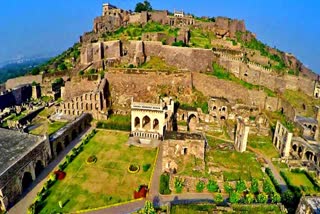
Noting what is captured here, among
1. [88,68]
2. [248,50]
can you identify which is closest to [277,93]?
[248,50]

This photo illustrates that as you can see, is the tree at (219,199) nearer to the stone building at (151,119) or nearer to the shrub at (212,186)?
the shrub at (212,186)

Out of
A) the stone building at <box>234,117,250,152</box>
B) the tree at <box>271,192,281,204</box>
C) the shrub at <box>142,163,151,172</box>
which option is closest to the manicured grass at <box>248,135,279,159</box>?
the stone building at <box>234,117,250,152</box>

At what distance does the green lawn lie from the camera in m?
30.2

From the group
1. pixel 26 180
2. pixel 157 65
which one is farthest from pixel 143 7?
pixel 26 180

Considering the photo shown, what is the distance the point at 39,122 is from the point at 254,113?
35.7 metres

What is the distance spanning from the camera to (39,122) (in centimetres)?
4675

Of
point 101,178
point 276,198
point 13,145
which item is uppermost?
point 13,145

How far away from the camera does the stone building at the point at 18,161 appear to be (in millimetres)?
29172

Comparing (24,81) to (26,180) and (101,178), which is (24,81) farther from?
(101,178)

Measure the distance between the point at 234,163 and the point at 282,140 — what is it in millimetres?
9190

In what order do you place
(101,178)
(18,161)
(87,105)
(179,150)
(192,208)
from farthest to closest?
(87,105) < (179,150) < (101,178) < (18,161) < (192,208)

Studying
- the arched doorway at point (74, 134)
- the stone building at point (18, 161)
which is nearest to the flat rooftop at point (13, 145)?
the stone building at point (18, 161)

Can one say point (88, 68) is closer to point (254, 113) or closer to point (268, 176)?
point (254, 113)

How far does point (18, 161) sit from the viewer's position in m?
31.1
